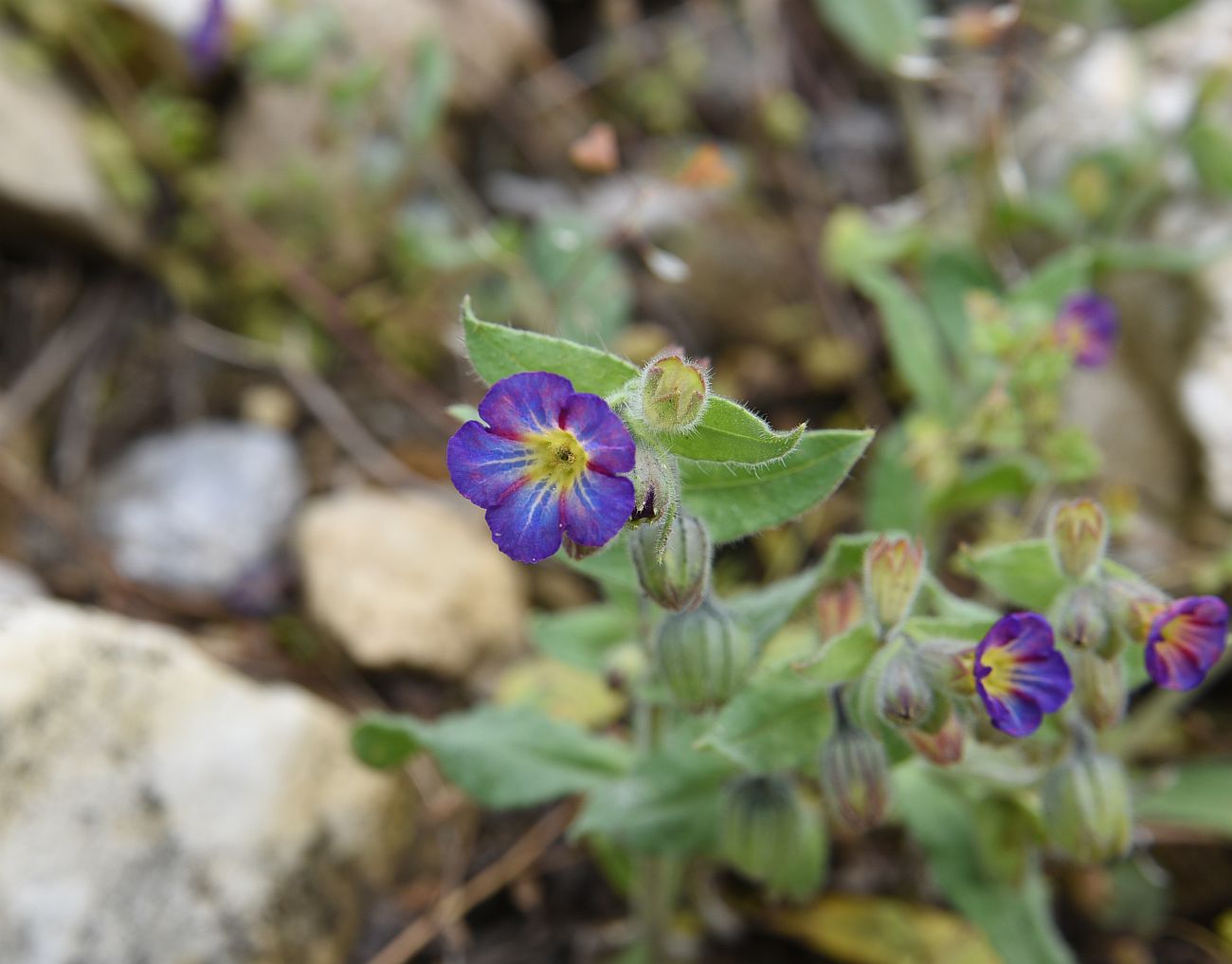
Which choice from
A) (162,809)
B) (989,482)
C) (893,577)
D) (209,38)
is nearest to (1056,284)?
(989,482)

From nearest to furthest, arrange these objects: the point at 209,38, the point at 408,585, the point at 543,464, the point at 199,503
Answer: the point at 543,464 → the point at 408,585 → the point at 199,503 → the point at 209,38

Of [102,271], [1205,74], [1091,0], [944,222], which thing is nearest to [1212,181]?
[1205,74]

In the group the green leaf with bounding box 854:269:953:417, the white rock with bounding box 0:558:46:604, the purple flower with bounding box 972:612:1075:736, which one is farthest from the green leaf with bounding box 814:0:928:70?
the white rock with bounding box 0:558:46:604

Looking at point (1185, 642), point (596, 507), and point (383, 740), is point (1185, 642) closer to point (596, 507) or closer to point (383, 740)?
point (596, 507)

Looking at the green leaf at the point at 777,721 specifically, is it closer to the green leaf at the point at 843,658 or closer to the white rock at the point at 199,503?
the green leaf at the point at 843,658

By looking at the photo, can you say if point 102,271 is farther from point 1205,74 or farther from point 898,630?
point 1205,74

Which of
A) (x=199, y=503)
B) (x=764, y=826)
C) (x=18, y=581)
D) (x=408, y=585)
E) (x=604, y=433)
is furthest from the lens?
(x=199, y=503)

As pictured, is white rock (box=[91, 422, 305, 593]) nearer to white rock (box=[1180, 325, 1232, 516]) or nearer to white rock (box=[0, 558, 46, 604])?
white rock (box=[0, 558, 46, 604])
